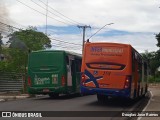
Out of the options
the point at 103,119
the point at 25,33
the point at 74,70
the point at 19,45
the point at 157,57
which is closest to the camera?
the point at 103,119

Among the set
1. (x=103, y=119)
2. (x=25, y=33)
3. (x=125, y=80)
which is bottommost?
(x=103, y=119)

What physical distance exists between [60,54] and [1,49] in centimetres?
2144

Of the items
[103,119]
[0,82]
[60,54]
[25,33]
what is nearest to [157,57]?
[25,33]

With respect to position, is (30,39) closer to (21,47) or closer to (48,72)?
(21,47)

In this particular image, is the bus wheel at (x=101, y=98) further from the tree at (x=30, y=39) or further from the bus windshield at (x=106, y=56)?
the tree at (x=30, y=39)

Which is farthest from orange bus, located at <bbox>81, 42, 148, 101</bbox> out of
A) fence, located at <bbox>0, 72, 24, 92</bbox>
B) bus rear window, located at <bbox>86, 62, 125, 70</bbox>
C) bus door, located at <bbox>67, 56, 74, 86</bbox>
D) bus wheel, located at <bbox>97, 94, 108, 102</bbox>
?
fence, located at <bbox>0, 72, 24, 92</bbox>

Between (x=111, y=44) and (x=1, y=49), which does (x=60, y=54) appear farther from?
(x=1, y=49)

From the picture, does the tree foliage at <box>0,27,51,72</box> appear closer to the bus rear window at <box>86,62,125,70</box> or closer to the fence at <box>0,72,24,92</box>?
the fence at <box>0,72,24,92</box>

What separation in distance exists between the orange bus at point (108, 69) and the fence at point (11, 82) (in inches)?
602

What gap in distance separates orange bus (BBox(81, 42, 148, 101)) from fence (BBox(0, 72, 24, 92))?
1529cm

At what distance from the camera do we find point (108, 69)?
2075 cm

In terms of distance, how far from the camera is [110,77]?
67.7 ft

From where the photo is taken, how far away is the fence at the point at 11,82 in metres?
35.2

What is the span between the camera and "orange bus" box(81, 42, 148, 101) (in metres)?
20.6
